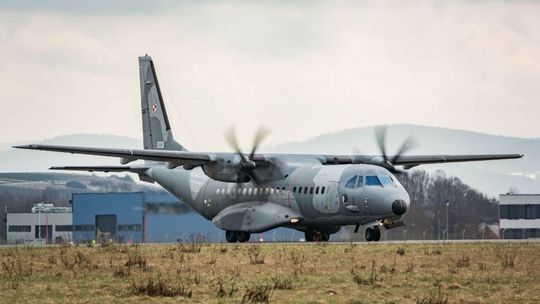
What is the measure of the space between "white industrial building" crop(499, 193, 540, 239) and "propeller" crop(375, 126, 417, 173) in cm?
4535

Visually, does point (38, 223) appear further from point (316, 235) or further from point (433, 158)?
point (316, 235)

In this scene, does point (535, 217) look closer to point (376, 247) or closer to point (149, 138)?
point (149, 138)

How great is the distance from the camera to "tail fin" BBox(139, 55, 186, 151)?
64.6m

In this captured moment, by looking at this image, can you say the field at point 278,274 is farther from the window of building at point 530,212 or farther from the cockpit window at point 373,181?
the window of building at point 530,212

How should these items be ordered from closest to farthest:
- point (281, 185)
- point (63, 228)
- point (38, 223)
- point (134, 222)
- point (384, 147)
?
point (281, 185) → point (384, 147) → point (134, 222) → point (63, 228) → point (38, 223)

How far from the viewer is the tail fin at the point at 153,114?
64.6 metres

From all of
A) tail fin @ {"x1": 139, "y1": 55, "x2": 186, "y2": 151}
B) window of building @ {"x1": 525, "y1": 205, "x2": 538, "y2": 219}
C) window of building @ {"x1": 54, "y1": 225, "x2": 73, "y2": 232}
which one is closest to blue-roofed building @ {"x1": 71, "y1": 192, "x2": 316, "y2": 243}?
window of building @ {"x1": 54, "y1": 225, "x2": 73, "y2": 232}

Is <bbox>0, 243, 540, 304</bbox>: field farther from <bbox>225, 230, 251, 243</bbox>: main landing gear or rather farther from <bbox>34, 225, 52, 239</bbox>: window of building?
<bbox>34, 225, 52, 239</bbox>: window of building

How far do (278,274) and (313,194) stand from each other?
19.8m

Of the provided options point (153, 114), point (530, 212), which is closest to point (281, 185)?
point (153, 114)

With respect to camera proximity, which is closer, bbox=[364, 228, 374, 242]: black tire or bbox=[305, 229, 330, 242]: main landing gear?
bbox=[364, 228, 374, 242]: black tire

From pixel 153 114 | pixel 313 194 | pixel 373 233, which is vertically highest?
pixel 153 114

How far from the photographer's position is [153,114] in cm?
6556

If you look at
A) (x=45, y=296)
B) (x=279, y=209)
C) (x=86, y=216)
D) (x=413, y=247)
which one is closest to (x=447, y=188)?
(x=86, y=216)
